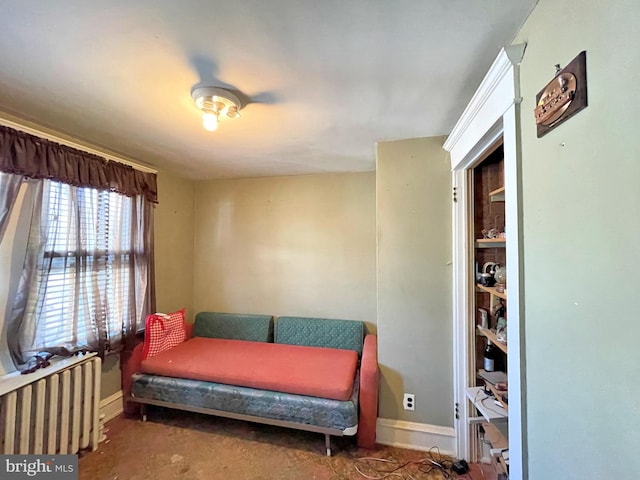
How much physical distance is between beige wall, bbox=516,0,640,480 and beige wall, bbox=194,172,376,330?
1.94 metres

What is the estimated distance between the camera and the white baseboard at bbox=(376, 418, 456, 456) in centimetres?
186

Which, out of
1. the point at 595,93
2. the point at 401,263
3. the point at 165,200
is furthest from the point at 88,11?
the point at 165,200

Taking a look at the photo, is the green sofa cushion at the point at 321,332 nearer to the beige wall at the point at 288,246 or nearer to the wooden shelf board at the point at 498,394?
the beige wall at the point at 288,246

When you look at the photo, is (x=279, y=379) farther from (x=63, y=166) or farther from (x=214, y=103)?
(x=63, y=166)

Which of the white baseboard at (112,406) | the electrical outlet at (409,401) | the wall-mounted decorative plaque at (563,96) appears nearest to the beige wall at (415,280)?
the electrical outlet at (409,401)

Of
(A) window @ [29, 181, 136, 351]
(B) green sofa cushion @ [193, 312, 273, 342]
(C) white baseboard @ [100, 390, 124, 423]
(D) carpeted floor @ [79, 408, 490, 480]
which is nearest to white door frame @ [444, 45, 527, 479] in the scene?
(D) carpeted floor @ [79, 408, 490, 480]

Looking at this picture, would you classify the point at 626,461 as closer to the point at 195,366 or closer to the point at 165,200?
the point at 195,366

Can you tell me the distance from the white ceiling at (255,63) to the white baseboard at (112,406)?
211 cm

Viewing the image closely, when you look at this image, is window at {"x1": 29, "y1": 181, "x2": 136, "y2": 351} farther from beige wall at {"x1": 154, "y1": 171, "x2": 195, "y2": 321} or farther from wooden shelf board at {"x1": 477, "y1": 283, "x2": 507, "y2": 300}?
wooden shelf board at {"x1": 477, "y1": 283, "x2": 507, "y2": 300}

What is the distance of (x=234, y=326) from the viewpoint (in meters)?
2.91

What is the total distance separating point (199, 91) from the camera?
4.30ft

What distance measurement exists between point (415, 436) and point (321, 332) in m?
1.15

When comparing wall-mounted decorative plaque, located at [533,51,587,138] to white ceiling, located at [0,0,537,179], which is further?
white ceiling, located at [0,0,537,179]

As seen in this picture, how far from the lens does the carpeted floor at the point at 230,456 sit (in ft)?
5.50
